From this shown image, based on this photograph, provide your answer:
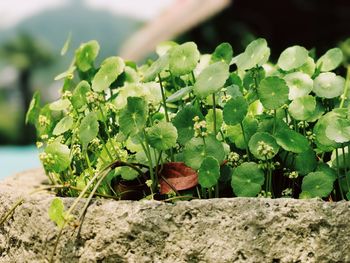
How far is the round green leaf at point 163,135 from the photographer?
4.43ft

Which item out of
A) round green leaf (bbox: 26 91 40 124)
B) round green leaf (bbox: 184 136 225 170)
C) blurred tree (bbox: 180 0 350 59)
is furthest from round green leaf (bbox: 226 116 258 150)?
blurred tree (bbox: 180 0 350 59)

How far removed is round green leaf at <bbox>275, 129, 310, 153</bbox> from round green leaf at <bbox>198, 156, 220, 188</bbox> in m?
0.14

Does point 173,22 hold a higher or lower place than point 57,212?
lower

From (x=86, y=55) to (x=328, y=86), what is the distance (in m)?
0.68

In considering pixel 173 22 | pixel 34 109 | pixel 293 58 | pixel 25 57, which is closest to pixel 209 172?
pixel 293 58

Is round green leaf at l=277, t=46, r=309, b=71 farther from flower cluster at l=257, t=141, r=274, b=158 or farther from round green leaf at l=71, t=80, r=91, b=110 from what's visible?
round green leaf at l=71, t=80, r=91, b=110

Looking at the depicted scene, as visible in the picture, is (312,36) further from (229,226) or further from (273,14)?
(229,226)

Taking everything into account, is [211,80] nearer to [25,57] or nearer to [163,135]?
[163,135]

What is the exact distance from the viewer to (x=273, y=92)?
140 centimetres

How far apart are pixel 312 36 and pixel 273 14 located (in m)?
0.56

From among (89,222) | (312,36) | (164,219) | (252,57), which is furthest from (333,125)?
(312,36)

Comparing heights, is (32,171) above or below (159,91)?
below

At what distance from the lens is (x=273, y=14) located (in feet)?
27.4

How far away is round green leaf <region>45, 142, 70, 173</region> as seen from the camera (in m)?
1.48
